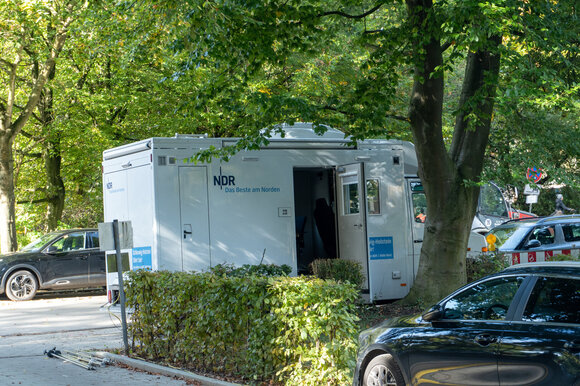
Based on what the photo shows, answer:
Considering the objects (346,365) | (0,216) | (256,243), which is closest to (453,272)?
(256,243)

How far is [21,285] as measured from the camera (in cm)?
1922

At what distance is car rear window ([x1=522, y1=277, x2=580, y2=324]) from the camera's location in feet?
17.5

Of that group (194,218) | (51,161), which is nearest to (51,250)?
(51,161)

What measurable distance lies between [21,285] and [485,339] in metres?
16.1

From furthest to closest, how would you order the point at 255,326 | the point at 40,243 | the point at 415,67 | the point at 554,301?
1. the point at 40,243
2. the point at 415,67
3. the point at 255,326
4. the point at 554,301

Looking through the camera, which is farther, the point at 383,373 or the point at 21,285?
the point at 21,285

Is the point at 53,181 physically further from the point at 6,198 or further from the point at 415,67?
the point at 415,67

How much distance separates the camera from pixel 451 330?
6090 mm

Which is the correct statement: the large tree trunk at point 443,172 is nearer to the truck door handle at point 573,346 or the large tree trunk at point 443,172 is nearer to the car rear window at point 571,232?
the car rear window at point 571,232

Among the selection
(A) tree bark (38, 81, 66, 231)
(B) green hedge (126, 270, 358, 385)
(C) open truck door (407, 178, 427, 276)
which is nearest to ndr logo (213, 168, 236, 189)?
(B) green hedge (126, 270, 358, 385)

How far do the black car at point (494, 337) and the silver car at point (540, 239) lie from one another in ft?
30.4

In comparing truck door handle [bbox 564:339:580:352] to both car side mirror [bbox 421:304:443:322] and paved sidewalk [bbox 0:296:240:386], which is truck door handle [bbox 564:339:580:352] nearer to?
car side mirror [bbox 421:304:443:322]

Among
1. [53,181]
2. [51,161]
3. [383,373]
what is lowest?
[383,373]

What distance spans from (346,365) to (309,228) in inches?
318
